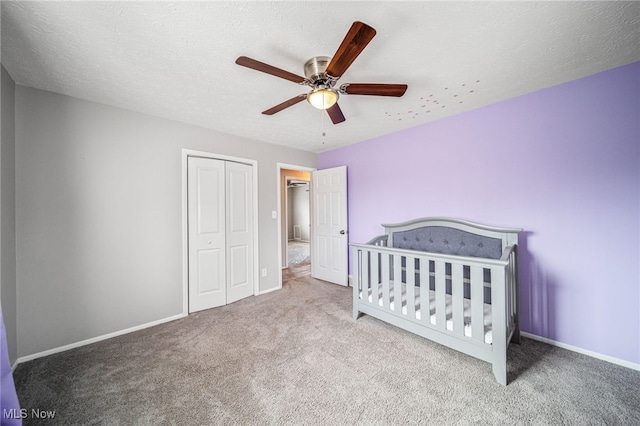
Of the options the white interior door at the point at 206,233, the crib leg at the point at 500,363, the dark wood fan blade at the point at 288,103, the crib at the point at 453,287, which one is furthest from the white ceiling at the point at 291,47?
the crib leg at the point at 500,363

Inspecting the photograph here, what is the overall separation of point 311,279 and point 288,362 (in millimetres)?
2158

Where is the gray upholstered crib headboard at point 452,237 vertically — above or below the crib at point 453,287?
above

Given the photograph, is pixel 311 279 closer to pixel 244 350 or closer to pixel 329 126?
pixel 244 350

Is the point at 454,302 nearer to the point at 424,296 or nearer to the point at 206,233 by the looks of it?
the point at 424,296

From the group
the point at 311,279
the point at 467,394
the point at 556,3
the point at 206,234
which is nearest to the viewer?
the point at 556,3

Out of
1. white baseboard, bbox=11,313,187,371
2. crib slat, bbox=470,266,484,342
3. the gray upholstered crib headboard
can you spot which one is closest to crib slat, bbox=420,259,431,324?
crib slat, bbox=470,266,484,342

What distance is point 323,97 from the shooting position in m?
1.57

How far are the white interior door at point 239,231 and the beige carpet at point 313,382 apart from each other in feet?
2.78

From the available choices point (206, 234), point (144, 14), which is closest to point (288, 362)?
point (206, 234)

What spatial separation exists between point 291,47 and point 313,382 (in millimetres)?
2255

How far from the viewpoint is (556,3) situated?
3.91 feet

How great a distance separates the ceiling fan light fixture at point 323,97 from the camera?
5.06 feet

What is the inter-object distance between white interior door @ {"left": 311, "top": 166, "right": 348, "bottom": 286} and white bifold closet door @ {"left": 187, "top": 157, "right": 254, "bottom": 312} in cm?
115

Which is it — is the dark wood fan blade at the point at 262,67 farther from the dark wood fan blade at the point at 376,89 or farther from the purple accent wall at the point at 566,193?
the purple accent wall at the point at 566,193
